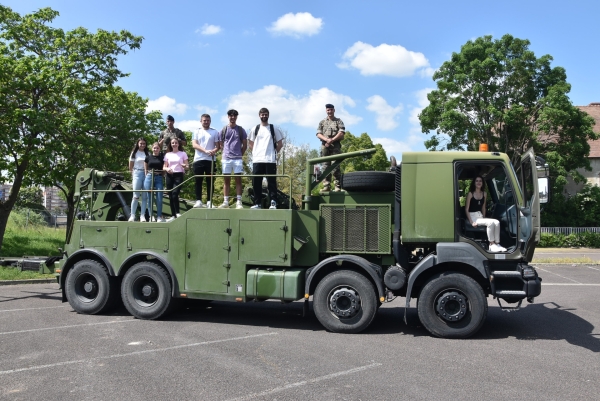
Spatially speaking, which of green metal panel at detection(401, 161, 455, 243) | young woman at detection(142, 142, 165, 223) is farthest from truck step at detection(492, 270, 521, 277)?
young woman at detection(142, 142, 165, 223)

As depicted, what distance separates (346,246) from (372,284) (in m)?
0.72

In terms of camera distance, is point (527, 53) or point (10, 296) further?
point (527, 53)

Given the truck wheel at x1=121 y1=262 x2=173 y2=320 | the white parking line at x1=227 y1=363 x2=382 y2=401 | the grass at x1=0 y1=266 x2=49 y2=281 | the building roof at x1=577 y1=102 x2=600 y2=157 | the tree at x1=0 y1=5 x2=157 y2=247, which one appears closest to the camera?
the white parking line at x1=227 y1=363 x2=382 y2=401

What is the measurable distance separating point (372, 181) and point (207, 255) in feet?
9.52

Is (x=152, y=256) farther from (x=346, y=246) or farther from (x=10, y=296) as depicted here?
(x=10, y=296)

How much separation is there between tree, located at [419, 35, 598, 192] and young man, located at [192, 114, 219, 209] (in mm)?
24537

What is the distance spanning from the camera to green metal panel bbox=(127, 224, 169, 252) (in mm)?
8805

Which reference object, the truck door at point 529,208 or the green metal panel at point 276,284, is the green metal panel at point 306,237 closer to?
the green metal panel at point 276,284

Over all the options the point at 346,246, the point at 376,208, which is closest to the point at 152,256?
the point at 346,246

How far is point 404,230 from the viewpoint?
7789 mm

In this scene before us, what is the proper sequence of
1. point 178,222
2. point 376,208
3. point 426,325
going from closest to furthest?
point 426,325, point 376,208, point 178,222

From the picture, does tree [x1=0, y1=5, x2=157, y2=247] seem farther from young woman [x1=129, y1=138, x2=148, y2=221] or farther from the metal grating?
the metal grating

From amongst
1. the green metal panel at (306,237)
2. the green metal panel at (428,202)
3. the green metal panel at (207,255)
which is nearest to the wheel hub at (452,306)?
the green metal panel at (428,202)

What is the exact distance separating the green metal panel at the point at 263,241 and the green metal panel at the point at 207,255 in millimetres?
286
